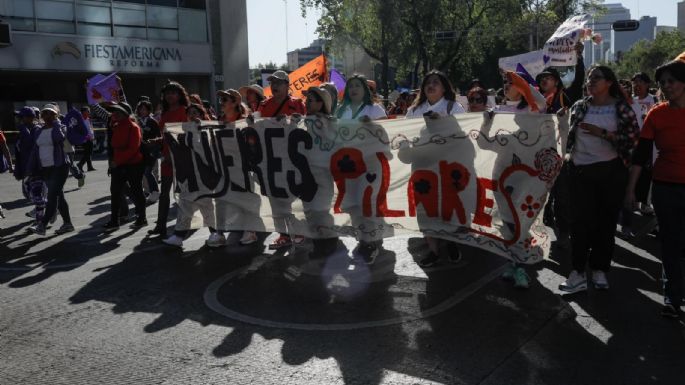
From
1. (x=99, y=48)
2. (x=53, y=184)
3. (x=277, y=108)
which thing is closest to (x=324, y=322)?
(x=277, y=108)

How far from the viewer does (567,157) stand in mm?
5301

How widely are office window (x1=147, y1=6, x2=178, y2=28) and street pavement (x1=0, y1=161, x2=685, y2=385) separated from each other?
2572cm

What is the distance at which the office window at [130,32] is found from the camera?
96.7 ft

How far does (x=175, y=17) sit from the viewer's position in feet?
104

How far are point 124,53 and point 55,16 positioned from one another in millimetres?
3274

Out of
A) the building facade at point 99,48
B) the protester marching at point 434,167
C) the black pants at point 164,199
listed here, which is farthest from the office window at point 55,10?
the black pants at point 164,199

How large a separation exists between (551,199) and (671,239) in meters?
3.30

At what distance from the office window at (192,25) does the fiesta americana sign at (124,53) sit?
106cm

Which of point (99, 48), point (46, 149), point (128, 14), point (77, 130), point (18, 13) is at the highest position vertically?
point (128, 14)

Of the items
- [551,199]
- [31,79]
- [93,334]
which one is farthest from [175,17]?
[93,334]

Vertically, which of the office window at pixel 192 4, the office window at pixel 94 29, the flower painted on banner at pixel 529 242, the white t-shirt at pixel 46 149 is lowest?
the flower painted on banner at pixel 529 242

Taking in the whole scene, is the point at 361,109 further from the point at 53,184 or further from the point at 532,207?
the point at 53,184

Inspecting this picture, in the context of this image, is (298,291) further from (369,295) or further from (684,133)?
(684,133)

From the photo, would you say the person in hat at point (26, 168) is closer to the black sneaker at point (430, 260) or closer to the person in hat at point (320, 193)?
the person in hat at point (320, 193)
